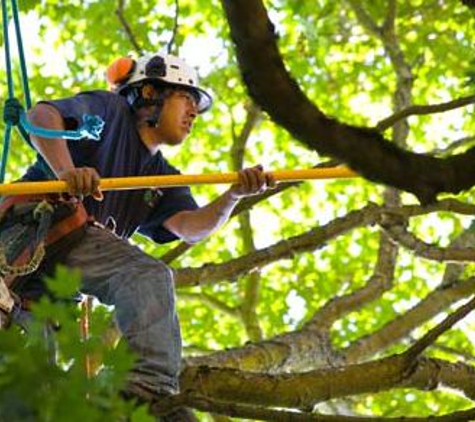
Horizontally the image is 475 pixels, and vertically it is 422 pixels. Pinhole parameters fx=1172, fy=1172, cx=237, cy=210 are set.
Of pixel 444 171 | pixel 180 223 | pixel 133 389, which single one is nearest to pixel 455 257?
pixel 180 223

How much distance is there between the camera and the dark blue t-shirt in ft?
14.5

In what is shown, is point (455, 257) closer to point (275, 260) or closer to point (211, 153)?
point (275, 260)

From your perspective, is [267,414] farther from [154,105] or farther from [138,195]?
[154,105]

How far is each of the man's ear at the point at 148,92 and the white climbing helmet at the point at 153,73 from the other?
44 millimetres

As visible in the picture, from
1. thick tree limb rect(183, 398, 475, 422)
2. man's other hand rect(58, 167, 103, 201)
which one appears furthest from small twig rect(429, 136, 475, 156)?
thick tree limb rect(183, 398, 475, 422)

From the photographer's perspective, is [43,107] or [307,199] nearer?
[43,107]

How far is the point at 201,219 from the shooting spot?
475 centimetres

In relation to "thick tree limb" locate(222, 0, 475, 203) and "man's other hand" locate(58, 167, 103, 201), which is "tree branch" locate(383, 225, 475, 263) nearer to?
"man's other hand" locate(58, 167, 103, 201)

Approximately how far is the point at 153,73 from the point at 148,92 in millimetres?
147

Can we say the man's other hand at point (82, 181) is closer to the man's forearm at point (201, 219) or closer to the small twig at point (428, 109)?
the man's forearm at point (201, 219)

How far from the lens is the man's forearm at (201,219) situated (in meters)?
4.73

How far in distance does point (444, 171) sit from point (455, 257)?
394cm

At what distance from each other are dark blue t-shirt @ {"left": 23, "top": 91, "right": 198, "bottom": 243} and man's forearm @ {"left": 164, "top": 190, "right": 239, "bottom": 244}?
0.14 feet

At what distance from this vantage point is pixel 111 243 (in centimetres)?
408
